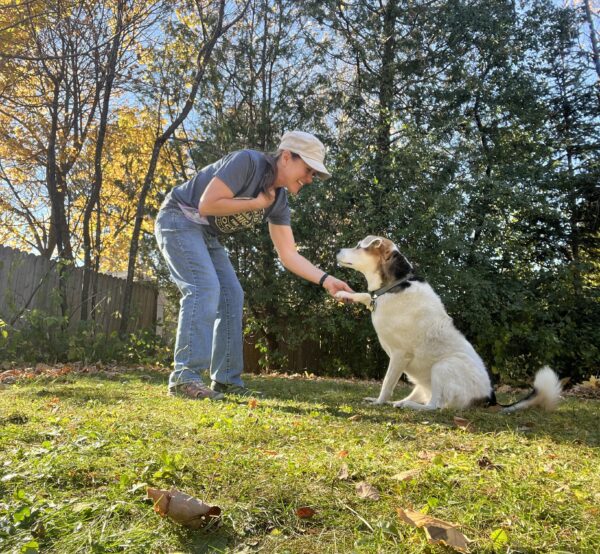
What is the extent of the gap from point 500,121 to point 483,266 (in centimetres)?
400

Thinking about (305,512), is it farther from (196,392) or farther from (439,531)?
(196,392)

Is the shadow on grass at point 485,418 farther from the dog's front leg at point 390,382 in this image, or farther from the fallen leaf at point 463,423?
the dog's front leg at point 390,382

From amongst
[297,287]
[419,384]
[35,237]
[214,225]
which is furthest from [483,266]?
[35,237]

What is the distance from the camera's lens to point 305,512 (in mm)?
1604

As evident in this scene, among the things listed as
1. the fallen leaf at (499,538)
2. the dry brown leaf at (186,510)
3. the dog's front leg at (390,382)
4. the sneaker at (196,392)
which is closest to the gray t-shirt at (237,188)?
the sneaker at (196,392)

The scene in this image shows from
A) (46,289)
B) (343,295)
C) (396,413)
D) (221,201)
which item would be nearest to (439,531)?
(396,413)

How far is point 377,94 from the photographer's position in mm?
11695

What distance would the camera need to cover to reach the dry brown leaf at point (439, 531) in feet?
4.52

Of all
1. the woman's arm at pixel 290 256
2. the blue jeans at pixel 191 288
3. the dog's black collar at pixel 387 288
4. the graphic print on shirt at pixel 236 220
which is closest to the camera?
the blue jeans at pixel 191 288

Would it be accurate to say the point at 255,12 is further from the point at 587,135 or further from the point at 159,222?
the point at 159,222

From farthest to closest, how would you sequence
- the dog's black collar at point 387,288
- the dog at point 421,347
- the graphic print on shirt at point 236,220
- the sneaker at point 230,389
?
the dog's black collar at point 387,288 < the sneaker at point 230,389 < the graphic print on shirt at point 236,220 < the dog at point 421,347

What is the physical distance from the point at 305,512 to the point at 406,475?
0.47 metres

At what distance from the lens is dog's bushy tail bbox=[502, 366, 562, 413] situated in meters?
4.18

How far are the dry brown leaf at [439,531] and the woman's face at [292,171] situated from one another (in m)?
2.94
